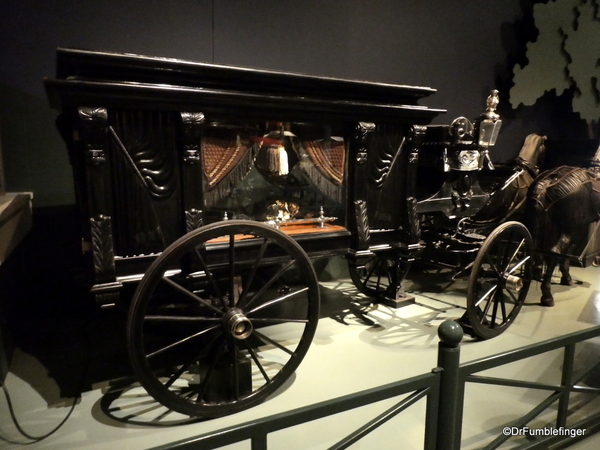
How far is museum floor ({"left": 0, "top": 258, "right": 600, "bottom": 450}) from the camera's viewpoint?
2.11 metres

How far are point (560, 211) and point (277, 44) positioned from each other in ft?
9.35

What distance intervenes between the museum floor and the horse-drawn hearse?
0.59 ft

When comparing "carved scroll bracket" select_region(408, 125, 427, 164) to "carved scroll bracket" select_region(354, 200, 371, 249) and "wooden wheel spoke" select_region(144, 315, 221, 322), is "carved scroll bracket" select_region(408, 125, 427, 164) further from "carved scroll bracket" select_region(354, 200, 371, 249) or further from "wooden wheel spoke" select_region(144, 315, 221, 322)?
"wooden wheel spoke" select_region(144, 315, 221, 322)

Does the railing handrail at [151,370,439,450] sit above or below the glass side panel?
below

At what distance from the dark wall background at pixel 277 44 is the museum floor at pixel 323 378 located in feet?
4.08

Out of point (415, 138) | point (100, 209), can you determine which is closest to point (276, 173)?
point (415, 138)

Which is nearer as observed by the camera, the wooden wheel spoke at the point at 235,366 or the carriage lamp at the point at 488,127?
the wooden wheel spoke at the point at 235,366

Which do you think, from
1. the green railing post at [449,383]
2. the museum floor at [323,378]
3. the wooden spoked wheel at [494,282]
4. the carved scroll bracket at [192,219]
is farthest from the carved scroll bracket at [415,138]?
the green railing post at [449,383]

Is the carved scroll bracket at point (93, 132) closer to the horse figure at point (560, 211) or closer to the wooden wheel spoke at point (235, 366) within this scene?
the wooden wheel spoke at point (235, 366)

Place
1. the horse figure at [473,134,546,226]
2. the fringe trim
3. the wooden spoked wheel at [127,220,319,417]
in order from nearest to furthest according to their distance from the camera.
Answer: the wooden spoked wheel at [127,220,319,417] → the fringe trim → the horse figure at [473,134,546,226]

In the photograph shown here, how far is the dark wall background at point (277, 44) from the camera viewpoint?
323cm

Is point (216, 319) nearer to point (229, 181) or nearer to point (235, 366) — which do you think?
point (235, 366)

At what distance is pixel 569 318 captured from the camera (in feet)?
11.9

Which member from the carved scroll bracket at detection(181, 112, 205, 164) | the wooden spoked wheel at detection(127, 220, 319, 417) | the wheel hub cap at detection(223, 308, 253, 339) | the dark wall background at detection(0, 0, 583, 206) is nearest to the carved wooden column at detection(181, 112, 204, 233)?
the carved scroll bracket at detection(181, 112, 205, 164)
